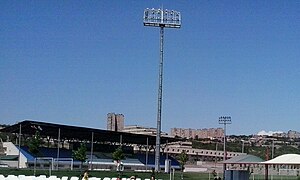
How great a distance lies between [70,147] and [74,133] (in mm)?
13920

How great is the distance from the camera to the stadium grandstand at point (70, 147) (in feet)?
268

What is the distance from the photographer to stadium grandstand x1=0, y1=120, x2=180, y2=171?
268 ft

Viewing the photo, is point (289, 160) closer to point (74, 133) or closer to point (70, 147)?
point (74, 133)

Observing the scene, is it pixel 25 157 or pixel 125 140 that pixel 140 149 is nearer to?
pixel 125 140

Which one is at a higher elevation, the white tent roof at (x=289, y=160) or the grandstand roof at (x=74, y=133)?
the grandstand roof at (x=74, y=133)

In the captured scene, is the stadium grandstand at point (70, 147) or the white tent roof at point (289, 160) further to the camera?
the stadium grandstand at point (70, 147)

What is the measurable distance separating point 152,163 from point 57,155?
2185cm

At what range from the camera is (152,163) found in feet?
336

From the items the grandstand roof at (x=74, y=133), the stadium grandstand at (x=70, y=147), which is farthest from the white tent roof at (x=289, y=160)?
the grandstand roof at (x=74, y=133)

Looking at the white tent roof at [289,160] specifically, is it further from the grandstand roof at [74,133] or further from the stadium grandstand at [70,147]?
the grandstand roof at [74,133]

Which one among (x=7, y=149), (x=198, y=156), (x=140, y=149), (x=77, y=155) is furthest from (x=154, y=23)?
(x=198, y=156)

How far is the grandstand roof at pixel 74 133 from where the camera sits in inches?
3141

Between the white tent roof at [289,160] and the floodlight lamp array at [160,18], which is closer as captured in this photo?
the white tent roof at [289,160]

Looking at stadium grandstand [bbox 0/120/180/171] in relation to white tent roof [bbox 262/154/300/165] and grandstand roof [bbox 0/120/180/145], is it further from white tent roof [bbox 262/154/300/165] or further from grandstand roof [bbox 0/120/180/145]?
white tent roof [bbox 262/154/300/165]
